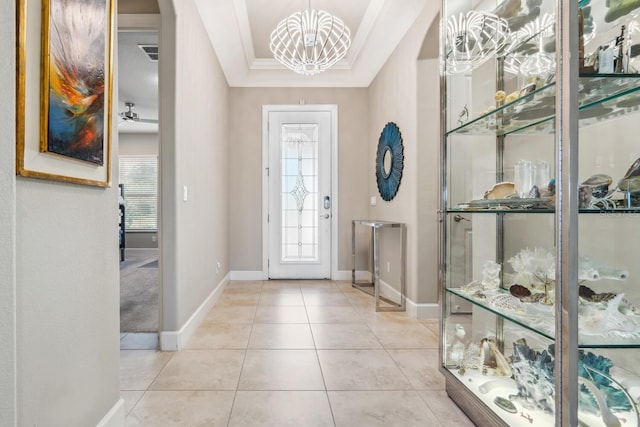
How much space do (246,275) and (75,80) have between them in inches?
155

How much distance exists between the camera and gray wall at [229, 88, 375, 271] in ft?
16.1

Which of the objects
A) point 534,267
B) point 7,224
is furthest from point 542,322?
point 7,224

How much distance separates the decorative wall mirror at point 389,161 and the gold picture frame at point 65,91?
2.82 metres

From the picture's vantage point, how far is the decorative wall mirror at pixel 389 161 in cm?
374

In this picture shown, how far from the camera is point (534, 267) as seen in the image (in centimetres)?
143

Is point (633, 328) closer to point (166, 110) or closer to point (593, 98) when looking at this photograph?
point (593, 98)

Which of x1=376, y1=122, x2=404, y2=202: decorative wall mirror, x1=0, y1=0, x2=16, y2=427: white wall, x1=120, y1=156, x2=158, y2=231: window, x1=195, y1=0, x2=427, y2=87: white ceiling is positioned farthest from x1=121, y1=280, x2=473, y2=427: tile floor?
x1=120, y1=156, x2=158, y2=231: window

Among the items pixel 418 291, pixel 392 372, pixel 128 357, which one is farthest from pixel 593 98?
pixel 128 357

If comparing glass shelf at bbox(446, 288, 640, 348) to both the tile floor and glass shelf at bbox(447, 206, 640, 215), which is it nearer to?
glass shelf at bbox(447, 206, 640, 215)

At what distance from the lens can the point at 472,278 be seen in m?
1.83

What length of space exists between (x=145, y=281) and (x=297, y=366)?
3.63 meters

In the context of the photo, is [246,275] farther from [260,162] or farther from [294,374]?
[294,374]

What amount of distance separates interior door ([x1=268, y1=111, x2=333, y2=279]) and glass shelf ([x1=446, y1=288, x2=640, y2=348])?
3390 mm

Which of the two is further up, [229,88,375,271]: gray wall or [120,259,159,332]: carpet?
[229,88,375,271]: gray wall
